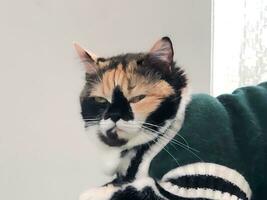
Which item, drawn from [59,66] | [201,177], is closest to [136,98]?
[201,177]

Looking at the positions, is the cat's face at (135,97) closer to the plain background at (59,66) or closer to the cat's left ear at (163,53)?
the cat's left ear at (163,53)

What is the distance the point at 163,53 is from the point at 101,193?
0.16 m

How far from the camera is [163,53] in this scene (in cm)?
51

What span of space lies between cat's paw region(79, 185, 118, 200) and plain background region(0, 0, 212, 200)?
1.54ft

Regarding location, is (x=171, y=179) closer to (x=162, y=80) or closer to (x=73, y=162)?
(x=162, y=80)

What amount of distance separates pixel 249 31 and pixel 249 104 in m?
0.47

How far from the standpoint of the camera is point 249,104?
0.57 meters

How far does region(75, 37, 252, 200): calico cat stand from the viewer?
1.61ft

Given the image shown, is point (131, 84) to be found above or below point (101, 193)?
above

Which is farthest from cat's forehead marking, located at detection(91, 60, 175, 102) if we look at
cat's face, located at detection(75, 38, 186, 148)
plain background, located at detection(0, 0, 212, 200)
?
plain background, located at detection(0, 0, 212, 200)

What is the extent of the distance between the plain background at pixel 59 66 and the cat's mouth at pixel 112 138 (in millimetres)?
442

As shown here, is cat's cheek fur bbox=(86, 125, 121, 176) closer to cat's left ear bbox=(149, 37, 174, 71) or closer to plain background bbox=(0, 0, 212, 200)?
cat's left ear bbox=(149, 37, 174, 71)

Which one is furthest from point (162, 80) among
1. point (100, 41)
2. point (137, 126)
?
point (100, 41)

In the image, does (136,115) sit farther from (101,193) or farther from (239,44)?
(239,44)
